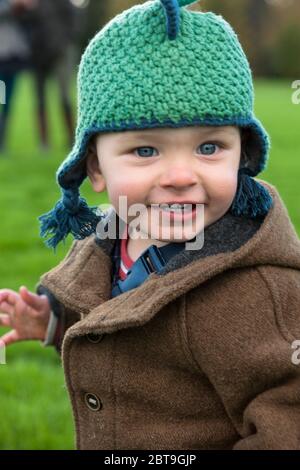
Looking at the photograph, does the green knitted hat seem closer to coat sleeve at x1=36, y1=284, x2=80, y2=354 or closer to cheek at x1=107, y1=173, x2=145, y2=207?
cheek at x1=107, y1=173, x2=145, y2=207

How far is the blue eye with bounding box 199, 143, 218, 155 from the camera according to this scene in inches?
73.7

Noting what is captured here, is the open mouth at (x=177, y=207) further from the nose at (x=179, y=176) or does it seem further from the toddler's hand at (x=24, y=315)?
the toddler's hand at (x=24, y=315)

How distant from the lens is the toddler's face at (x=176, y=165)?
1.85 meters

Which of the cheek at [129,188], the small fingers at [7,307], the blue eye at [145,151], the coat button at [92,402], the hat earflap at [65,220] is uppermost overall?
the blue eye at [145,151]

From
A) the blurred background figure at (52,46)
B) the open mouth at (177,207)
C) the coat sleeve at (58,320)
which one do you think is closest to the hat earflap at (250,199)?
the open mouth at (177,207)

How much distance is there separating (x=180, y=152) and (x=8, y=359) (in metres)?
2.13

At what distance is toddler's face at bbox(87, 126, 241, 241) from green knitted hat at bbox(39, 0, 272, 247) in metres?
0.04

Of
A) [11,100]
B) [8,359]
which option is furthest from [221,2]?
[8,359]

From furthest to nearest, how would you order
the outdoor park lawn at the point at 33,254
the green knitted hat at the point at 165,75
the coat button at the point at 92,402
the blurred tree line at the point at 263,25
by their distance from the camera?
the blurred tree line at the point at 263,25
the outdoor park lawn at the point at 33,254
the coat button at the point at 92,402
the green knitted hat at the point at 165,75

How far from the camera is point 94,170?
2.09 m

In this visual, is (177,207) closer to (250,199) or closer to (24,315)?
(250,199)

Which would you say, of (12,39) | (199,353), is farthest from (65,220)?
(12,39)
